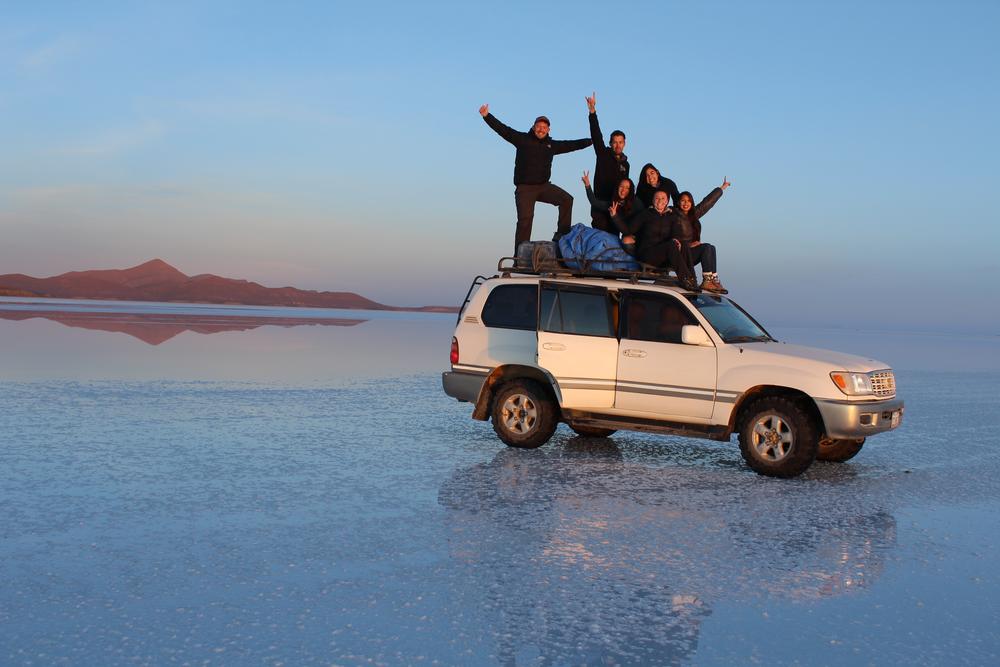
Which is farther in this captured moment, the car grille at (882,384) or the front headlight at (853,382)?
the car grille at (882,384)

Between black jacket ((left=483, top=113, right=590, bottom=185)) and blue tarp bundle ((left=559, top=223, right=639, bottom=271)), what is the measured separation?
1.56 m

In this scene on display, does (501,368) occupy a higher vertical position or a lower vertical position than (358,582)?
higher

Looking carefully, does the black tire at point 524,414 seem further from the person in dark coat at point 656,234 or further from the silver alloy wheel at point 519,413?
the person in dark coat at point 656,234

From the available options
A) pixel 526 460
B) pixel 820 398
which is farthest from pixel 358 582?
pixel 820 398

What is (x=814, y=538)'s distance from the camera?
270 inches

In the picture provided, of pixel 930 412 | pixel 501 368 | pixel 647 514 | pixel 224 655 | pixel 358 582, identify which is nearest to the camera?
pixel 224 655

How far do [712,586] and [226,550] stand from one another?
3.02 metres

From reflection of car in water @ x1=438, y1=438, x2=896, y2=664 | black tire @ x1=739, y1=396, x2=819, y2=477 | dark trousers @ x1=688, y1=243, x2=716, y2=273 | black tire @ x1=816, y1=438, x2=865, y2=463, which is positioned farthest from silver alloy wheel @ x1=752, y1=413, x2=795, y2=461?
dark trousers @ x1=688, y1=243, x2=716, y2=273

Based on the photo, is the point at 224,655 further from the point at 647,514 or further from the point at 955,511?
the point at 955,511

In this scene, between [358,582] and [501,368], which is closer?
[358,582]

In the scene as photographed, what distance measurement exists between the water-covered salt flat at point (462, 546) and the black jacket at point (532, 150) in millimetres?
3471

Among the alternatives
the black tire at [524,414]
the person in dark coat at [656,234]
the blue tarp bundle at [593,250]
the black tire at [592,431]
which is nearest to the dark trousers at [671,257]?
the person in dark coat at [656,234]

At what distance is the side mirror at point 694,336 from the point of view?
9961 mm

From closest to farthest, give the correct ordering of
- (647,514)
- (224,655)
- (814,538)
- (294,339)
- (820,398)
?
1. (224,655)
2. (814,538)
3. (647,514)
4. (820,398)
5. (294,339)
